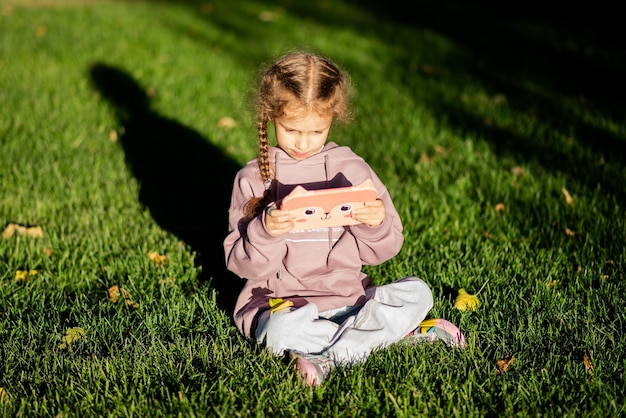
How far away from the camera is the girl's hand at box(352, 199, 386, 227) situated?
2.63 m

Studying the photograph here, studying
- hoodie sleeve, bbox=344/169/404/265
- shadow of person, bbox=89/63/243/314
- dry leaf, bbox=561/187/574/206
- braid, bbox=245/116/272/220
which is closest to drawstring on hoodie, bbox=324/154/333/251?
hoodie sleeve, bbox=344/169/404/265

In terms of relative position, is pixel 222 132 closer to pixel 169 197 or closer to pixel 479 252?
pixel 169 197

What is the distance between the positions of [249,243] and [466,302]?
1.07m

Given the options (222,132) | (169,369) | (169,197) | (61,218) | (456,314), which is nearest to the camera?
(169,369)

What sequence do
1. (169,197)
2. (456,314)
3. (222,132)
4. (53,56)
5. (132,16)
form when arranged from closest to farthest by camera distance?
(456,314)
(169,197)
(222,132)
(53,56)
(132,16)

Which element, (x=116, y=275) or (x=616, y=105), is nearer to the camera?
(x=116, y=275)

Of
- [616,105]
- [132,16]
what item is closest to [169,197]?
[616,105]

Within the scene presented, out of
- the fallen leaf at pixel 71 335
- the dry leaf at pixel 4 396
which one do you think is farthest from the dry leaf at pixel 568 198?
the dry leaf at pixel 4 396

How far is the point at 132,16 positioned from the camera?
832 centimetres

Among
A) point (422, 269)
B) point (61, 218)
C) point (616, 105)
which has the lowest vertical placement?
point (61, 218)

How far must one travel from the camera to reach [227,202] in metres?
4.42

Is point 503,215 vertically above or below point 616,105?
below

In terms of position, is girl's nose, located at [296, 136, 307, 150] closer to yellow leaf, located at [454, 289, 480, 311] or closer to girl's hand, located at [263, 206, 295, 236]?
girl's hand, located at [263, 206, 295, 236]

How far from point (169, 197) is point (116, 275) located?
0.97 meters
